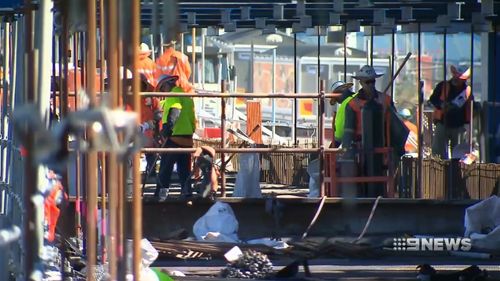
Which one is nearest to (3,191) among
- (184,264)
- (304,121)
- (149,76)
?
(184,264)

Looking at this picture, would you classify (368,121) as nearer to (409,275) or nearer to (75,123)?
(409,275)

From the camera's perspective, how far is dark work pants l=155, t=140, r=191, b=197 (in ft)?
53.4

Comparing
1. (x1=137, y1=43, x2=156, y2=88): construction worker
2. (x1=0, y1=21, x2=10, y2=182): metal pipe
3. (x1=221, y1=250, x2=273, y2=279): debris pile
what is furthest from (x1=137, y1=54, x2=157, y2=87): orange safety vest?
(x1=0, y1=21, x2=10, y2=182): metal pipe

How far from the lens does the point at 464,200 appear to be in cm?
1470

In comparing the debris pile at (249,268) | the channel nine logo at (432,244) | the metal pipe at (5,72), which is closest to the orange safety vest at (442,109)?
the channel nine logo at (432,244)

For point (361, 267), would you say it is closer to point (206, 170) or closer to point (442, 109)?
point (206, 170)

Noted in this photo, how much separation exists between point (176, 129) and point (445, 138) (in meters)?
5.90

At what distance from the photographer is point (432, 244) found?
13.8 m

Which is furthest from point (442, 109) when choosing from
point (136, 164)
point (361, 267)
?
point (136, 164)

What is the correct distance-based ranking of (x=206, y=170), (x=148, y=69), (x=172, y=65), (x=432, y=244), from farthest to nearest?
(x=148, y=69) → (x=172, y=65) → (x=206, y=170) → (x=432, y=244)

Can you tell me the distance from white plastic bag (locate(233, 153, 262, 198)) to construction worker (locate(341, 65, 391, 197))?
1.07m

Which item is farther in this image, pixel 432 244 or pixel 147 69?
pixel 147 69

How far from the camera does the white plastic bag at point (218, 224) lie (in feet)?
45.6

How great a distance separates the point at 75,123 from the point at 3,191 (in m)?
5.73
